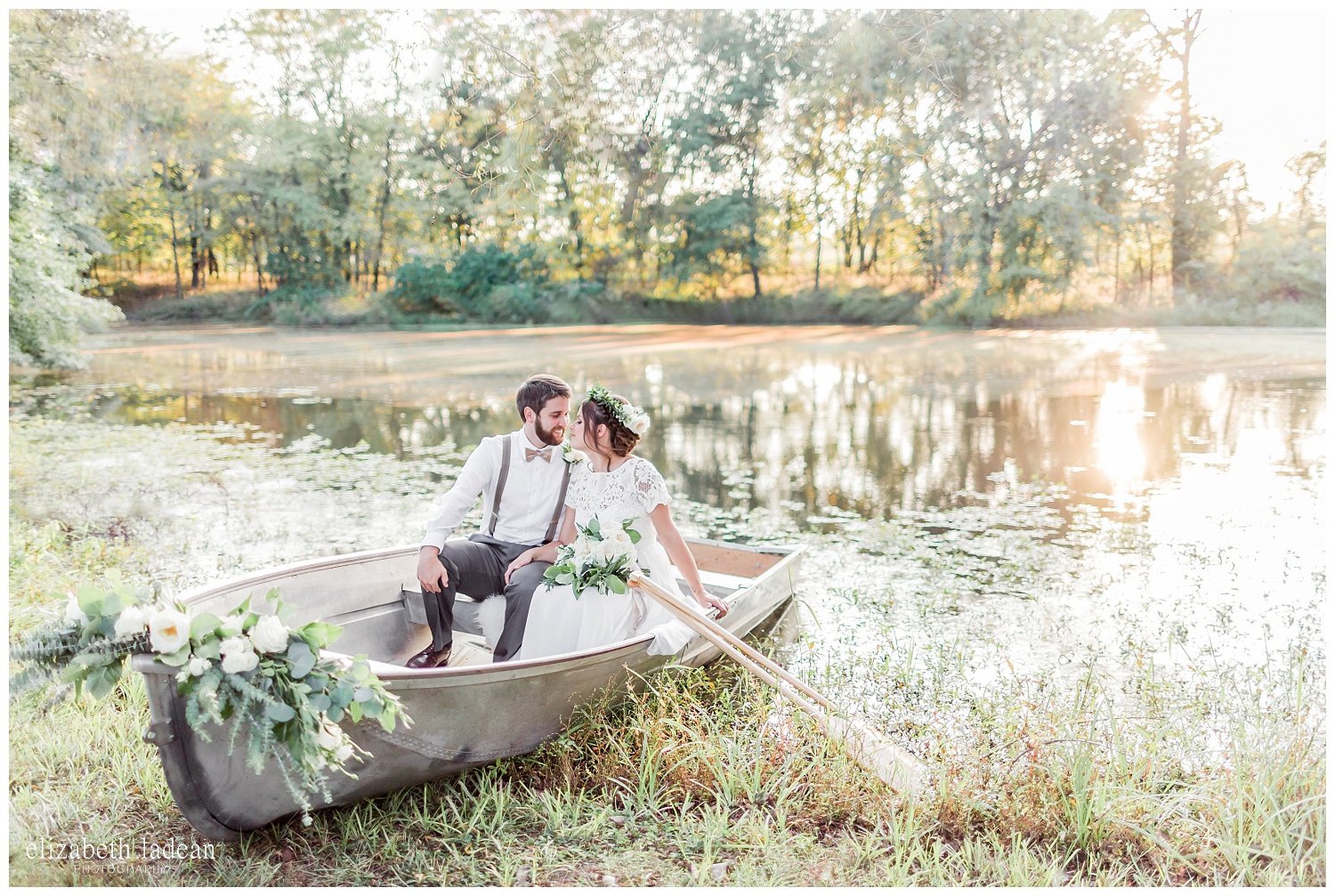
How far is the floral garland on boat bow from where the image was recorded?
1994mm

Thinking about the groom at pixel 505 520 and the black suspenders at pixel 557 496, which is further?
the black suspenders at pixel 557 496

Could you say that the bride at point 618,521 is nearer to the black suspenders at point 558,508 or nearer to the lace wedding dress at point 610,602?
the lace wedding dress at point 610,602

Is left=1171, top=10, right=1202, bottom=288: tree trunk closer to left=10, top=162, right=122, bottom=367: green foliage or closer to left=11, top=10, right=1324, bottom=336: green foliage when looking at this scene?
left=11, top=10, right=1324, bottom=336: green foliage

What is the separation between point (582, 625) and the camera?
3.03 metres

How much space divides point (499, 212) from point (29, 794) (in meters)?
17.8

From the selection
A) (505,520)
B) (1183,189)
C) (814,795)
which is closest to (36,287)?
(505,520)

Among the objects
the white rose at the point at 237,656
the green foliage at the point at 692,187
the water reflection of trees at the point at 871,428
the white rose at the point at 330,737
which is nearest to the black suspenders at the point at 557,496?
the white rose at the point at 330,737

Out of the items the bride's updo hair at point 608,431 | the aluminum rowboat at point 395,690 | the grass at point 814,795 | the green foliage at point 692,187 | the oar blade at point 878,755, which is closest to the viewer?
the aluminum rowboat at point 395,690

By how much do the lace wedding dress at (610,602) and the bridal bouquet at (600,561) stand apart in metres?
0.09

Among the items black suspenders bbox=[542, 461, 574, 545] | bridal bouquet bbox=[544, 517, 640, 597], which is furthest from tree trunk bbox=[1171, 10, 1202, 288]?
bridal bouquet bbox=[544, 517, 640, 597]

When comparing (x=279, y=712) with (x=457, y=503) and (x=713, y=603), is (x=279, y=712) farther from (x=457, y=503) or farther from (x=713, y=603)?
(x=713, y=603)

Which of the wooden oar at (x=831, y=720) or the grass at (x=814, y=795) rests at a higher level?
the wooden oar at (x=831, y=720)

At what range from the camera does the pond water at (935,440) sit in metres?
4.69

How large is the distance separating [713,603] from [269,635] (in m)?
1.76
